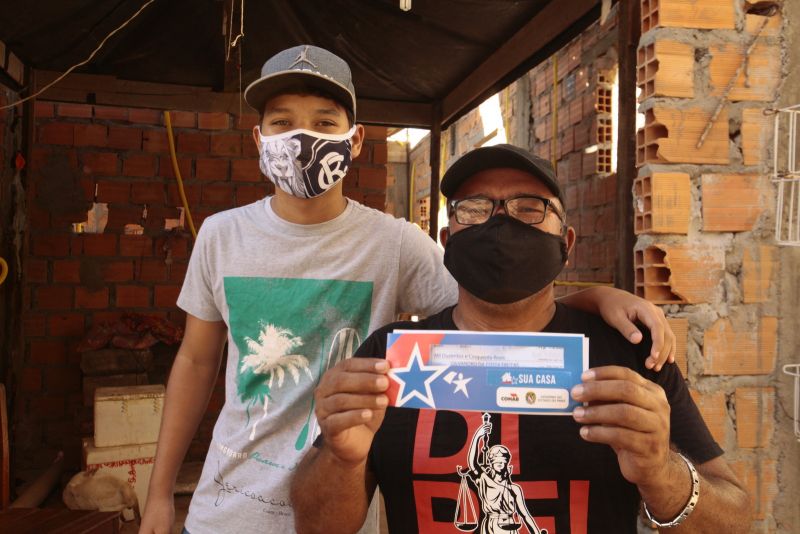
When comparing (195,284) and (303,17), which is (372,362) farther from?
(303,17)

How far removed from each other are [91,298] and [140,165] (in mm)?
1090

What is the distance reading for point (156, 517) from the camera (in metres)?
1.69

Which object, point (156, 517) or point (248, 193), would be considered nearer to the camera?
point (156, 517)

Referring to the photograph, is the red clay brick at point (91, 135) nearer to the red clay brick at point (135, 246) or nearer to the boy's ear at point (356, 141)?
the red clay brick at point (135, 246)

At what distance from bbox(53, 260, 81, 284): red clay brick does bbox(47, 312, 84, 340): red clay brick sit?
259mm

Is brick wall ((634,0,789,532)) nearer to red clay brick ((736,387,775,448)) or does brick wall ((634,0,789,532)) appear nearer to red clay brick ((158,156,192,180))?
red clay brick ((736,387,775,448))

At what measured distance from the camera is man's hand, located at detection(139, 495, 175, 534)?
169 centimetres

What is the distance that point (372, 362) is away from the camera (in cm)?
117

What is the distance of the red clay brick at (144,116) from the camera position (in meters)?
4.79

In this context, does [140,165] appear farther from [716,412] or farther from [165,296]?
[716,412]

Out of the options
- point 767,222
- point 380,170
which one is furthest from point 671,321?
point 380,170

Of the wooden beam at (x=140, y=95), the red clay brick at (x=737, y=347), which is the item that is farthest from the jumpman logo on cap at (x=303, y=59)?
the wooden beam at (x=140, y=95)

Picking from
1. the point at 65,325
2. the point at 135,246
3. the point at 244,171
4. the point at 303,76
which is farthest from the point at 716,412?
the point at 65,325

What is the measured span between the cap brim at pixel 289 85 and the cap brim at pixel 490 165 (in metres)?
0.40
